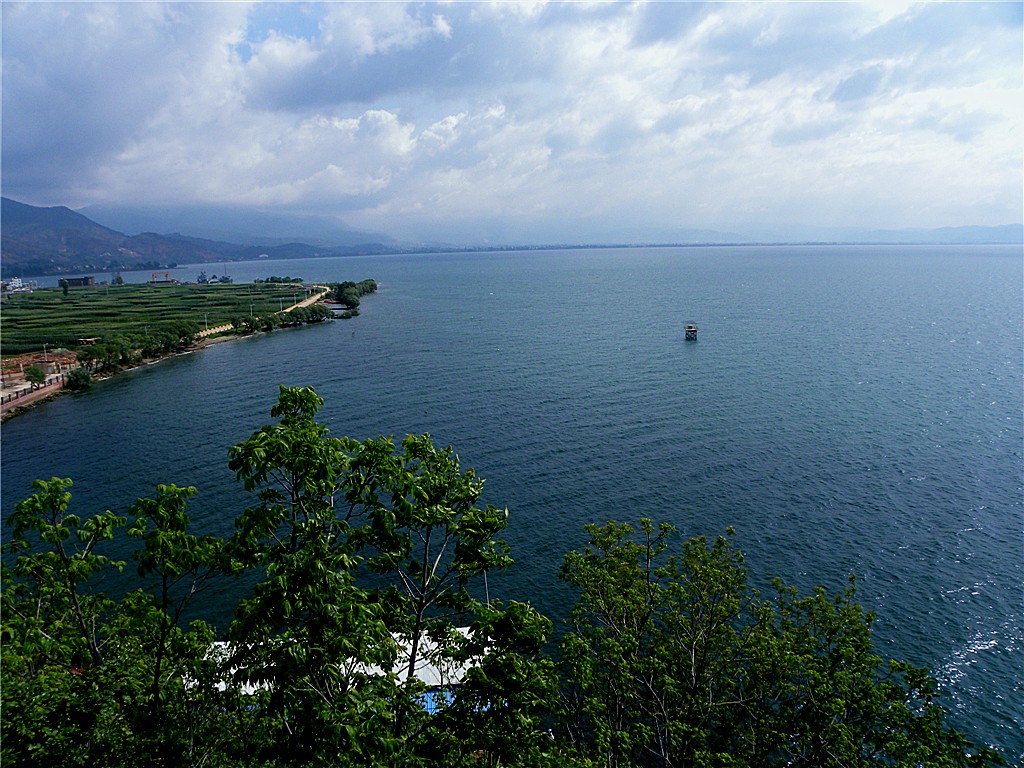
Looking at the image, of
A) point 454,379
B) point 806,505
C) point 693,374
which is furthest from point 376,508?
point 693,374

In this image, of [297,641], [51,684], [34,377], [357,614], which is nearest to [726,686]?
[357,614]

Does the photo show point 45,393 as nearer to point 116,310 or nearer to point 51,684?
point 51,684

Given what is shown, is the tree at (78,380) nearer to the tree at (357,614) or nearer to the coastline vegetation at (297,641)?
the coastline vegetation at (297,641)

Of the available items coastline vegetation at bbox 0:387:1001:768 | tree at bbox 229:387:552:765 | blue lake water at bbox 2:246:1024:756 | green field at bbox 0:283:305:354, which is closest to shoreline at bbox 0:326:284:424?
blue lake water at bbox 2:246:1024:756

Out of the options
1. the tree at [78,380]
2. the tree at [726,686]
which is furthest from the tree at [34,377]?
the tree at [726,686]

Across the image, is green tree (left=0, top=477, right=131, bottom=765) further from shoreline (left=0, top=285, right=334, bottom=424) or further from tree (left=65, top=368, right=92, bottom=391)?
tree (left=65, top=368, right=92, bottom=391)

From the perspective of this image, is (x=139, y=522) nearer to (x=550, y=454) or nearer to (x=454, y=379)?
(x=550, y=454)
